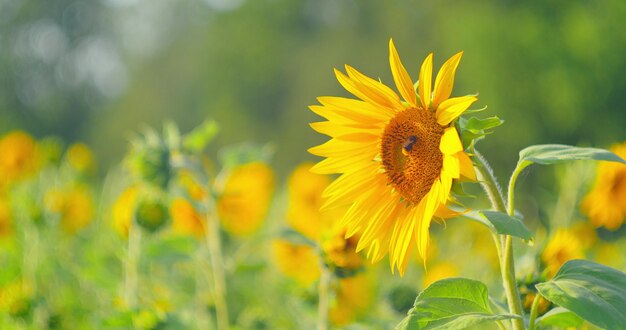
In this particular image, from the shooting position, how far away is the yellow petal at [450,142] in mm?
1055

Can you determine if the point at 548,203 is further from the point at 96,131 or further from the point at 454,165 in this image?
the point at 96,131

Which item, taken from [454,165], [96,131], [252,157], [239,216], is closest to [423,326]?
[454,165]

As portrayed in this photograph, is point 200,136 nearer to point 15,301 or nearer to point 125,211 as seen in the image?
point 125,211

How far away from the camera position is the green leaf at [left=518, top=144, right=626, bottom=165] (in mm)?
991

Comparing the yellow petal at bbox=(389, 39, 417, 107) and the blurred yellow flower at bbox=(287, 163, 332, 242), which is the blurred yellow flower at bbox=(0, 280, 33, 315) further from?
the yellow petal at bbox=(389, 39, 417, 107)

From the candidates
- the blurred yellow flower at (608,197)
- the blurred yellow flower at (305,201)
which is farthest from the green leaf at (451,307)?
the blurred yellow flower at (608,197)

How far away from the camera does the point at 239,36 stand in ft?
85.1

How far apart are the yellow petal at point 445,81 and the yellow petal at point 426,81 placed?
0.03ft

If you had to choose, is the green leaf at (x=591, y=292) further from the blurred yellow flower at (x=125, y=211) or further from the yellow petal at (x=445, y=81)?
the blurred yellow flower at (x=125, y=211)

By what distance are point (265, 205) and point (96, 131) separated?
904 inches

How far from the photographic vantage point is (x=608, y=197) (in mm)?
2828

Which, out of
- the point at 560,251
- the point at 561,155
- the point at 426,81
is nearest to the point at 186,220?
the point at 560,251

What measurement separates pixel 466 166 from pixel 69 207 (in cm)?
246

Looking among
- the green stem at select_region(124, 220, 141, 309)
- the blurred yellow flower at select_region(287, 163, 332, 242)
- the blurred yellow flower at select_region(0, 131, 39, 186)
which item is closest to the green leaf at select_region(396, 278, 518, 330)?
the green stem at select_region(124, 220, 141, 309)
